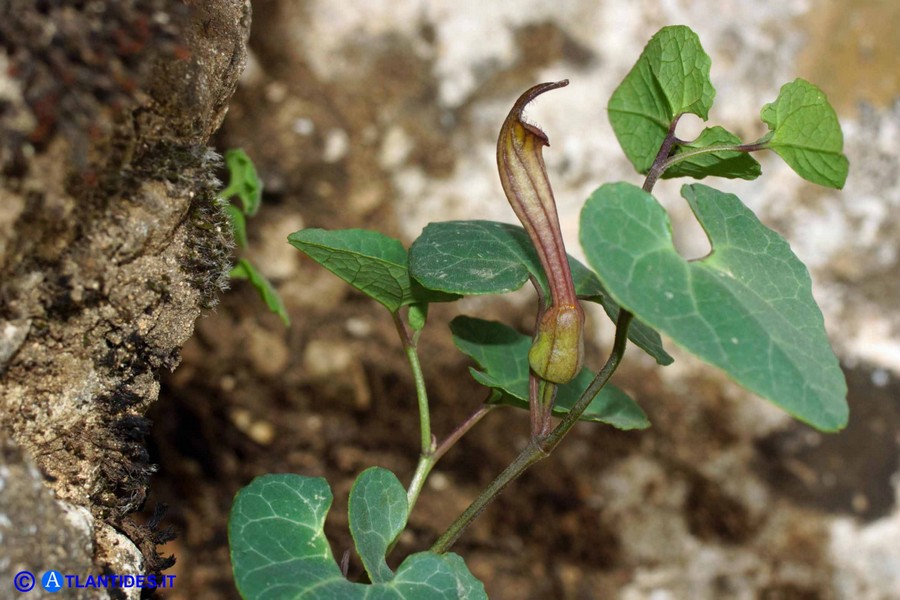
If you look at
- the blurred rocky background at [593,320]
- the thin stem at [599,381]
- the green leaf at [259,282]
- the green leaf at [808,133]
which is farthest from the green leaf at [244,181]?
the green leaf at [808,133]

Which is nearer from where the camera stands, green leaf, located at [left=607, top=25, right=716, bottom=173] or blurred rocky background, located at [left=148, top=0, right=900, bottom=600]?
green leaf, located at [left=607, top=25, right=716, bottom=173]

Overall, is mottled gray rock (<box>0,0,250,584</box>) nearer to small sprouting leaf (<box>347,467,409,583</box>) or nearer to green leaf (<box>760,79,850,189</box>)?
small sprouting leaf (<box>347,467,409,583</box>)

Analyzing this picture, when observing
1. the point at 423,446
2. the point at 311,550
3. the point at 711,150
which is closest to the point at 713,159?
the point at 711,150

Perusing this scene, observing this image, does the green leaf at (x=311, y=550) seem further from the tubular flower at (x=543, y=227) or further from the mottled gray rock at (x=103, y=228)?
the tubular flower at (x=543, y=227)

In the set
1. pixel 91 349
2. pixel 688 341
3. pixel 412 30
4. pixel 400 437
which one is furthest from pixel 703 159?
pixel 412 30

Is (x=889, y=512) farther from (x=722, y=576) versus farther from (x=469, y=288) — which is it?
(x=469, y=288)

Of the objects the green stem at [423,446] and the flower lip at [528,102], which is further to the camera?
the green stem at [423,446]

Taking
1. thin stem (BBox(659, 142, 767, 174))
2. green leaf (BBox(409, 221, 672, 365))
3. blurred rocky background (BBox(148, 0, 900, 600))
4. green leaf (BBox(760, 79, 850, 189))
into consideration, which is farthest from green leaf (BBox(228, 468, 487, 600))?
blurred rocky background (BBox(148, 0, 900, 600))
